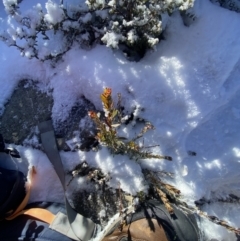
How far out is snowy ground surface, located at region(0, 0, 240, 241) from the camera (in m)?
2.44

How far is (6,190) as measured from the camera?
244cm

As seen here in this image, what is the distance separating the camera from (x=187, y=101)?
244 cm

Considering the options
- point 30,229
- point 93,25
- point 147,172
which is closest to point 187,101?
point 147,172

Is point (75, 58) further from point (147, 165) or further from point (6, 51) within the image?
point (147, 165)

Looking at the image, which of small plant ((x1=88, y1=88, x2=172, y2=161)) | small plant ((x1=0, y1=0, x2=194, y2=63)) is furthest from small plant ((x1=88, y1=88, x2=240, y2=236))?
small plant ((x1=0, y1=0, x2=194, y2=63))

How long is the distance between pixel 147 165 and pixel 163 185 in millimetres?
249

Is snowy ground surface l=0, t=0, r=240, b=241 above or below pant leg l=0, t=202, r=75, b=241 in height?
Answer: above

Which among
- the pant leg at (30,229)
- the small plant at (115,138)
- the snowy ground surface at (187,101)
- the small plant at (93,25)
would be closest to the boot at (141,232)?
the snowy ground surface at (187,101)

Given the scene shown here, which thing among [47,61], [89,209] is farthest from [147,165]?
Answer: [47,61]

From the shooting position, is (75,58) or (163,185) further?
(75,58)

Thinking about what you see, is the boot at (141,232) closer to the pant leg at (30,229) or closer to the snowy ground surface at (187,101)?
the snowy ground surface at (187,101)

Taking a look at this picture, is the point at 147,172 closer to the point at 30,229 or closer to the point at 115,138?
the point at 115,138

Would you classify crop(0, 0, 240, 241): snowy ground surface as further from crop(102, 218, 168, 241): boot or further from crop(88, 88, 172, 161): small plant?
crop(102, 218, 168, 241): boot

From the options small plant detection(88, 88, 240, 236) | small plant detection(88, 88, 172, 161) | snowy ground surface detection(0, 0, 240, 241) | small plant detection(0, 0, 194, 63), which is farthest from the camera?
snowy ground surface detection(0, 0, 240, 241)
